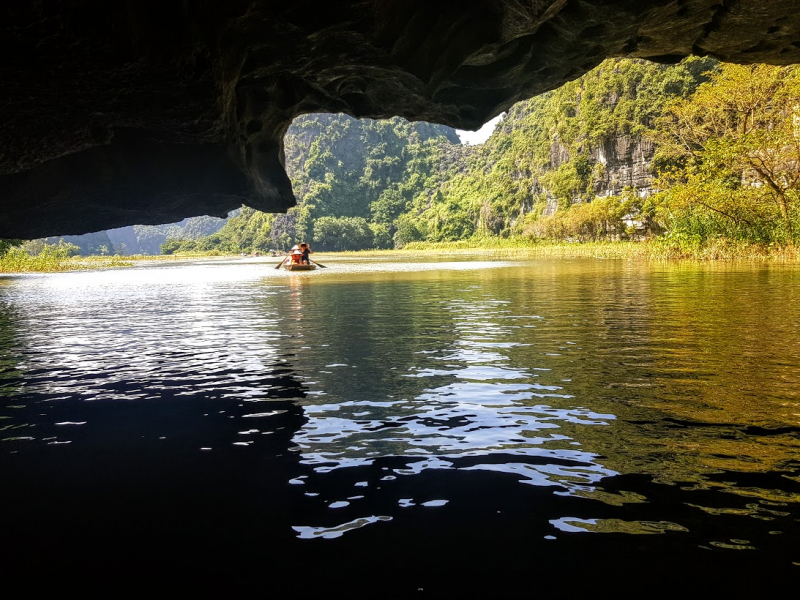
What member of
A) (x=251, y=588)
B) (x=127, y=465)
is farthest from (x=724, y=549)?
(x=127, y=465)

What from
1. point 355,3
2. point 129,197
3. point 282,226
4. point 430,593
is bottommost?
point 430,593

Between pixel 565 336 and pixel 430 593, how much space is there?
5.87 metres

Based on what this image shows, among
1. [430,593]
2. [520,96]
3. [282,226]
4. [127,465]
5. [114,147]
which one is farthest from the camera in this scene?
[282,226]

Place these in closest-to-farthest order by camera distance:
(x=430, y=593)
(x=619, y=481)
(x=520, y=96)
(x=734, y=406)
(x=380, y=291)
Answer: (x=430, y=593)
(x=619, y=481)
(x=734, y=406)
(x=520, y=96)
(x=380, y=291)

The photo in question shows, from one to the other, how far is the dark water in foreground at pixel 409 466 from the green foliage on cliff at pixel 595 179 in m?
22.1

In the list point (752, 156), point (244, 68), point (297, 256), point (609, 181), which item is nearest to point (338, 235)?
point (609, 181)

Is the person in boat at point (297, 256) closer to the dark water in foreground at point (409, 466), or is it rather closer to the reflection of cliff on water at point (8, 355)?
the reflection of cliff on water at point (8, 355)

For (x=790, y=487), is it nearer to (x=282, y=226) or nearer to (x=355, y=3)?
(x=355, y=3)

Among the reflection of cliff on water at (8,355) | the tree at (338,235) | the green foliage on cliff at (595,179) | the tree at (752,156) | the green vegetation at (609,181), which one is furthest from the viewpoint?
the tree at (338,235)

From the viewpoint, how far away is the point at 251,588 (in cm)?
205

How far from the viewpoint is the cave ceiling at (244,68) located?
4762mm

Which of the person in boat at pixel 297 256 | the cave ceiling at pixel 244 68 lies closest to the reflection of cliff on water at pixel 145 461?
the cave ceiling at pixel 244 68

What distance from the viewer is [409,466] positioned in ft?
10.4

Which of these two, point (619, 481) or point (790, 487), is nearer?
point (790, 487)
